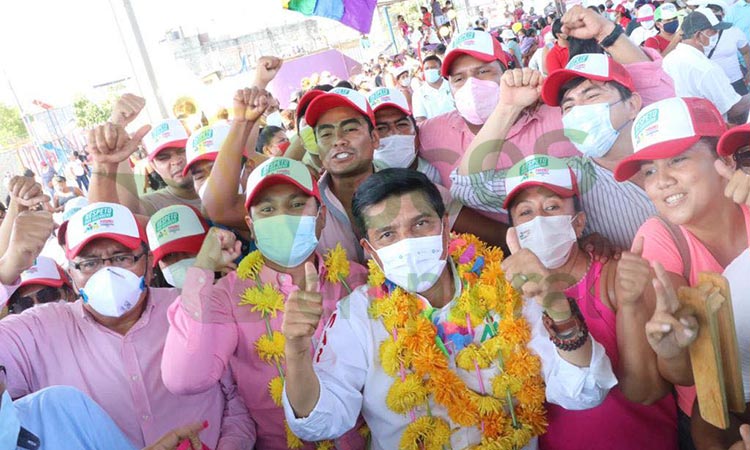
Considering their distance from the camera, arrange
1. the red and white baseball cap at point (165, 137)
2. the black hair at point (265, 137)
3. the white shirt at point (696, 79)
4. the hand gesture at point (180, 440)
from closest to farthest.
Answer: the hand gesture at point (180, 440)
the white shirt at point (696, 79)
the red and white baseball cap at point (165, 137)
the black hair at point (265, 137)

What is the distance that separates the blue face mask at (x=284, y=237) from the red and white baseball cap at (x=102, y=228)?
524 mm

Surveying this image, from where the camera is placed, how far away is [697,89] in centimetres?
256

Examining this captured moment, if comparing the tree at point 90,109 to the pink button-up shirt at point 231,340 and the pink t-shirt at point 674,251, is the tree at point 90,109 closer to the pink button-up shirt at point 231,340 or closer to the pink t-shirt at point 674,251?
the pink button-up shirt at point 231,340

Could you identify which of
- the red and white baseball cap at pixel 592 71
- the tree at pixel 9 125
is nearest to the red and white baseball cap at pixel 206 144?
the red and white baseball cap at pixel 592 71

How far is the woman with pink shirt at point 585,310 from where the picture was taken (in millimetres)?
1511

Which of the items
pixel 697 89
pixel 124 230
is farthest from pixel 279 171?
pixel 697 89

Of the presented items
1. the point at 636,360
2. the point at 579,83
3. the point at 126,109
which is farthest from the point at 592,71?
the point at 126,109

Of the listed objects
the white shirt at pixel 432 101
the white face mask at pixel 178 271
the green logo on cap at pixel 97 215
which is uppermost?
the green logo on cap at pixel 97 215

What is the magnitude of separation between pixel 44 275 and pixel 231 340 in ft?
4.13

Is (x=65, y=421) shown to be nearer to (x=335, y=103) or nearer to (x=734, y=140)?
(x=335, y=103)

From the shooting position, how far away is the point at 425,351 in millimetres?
1866

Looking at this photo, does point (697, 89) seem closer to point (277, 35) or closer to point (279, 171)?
point (279, 171)

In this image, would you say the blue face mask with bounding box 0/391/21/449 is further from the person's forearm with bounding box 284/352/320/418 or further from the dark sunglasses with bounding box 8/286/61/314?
the dark sunglasses with bounding box 8/286/61/314

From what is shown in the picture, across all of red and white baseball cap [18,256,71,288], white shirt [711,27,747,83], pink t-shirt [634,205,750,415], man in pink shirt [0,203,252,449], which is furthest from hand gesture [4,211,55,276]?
white shirt [711,27,747,83]
